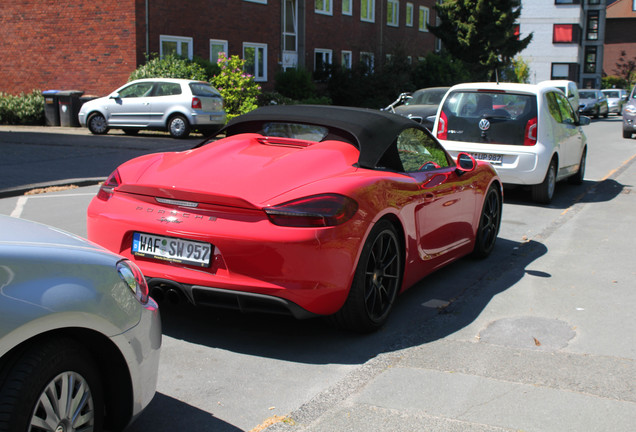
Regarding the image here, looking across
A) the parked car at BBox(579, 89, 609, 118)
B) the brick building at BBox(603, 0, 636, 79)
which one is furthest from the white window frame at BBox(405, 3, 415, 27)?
the brick building at BBox(603, 0, 636, 79)

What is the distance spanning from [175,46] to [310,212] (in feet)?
77.2

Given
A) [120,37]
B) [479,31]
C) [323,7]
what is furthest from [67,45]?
[479,31]

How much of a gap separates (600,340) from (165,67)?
66.9 ft

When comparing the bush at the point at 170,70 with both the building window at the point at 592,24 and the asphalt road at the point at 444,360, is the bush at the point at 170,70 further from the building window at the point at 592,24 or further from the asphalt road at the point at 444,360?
the building window at the point at 592,24

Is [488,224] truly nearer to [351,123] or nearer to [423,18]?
[351,123]

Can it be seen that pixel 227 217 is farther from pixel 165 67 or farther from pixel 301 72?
pixel 301 72

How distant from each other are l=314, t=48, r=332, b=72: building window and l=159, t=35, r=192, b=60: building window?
9.12 m

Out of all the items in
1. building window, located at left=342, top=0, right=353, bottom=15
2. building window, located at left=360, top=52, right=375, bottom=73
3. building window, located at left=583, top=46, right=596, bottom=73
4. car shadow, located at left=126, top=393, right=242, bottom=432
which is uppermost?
building window, located at left=342, top=0, right=353, bottom=15

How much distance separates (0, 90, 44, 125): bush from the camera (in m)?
25.1

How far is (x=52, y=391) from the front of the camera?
2.71 m

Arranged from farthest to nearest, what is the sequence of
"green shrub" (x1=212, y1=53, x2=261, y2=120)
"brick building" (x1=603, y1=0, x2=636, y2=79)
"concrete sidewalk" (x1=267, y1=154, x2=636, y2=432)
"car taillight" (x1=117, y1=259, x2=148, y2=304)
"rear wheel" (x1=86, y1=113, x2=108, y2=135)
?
"brick building" (x1=603, y1=0, x2=636, y2=79), "green shrub" (x1=212, y1=53, x2=261, y2=120), "rear wheel" (x1=86, y1=113, x2=108, y2=135), "concrete sidewalk" (x1=267, y1=154, x2=636, y2=432), "car taillight" (x1=117, y1=259, x2=148, y2=304)

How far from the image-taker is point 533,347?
4.82 metres

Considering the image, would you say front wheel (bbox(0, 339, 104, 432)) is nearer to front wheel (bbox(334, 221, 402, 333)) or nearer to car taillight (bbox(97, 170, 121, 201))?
front wheel (bbox(334, 221, 402, 333))

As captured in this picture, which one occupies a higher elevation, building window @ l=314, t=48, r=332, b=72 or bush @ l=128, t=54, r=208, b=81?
building window @ l=314, t=48, r=332, b=72
